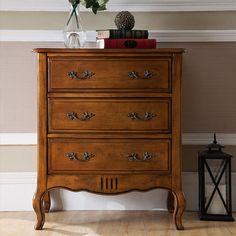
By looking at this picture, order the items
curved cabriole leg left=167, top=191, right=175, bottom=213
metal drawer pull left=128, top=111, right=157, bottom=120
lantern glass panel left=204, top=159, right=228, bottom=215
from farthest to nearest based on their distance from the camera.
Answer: curved cabriole leg left=167, top=191, right=175, bottom=213, lantern glass panel left=204, top=159, right=228, bottom=215, metal drawer pull left=128, top=111, right=157, bottom=120

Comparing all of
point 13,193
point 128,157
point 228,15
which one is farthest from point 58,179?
point 228,15

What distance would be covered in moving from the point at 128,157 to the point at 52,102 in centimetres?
42

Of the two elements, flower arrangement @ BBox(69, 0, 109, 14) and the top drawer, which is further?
flower arrangement @ BBox(69, 0, 109, 14)

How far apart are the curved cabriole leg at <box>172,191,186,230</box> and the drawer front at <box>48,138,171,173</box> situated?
12cm

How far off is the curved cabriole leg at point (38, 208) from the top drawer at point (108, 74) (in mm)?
492

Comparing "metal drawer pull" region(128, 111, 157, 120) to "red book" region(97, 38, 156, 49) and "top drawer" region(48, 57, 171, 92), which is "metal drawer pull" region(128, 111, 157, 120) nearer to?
"top drawer" region(48, 57, 171, 92)

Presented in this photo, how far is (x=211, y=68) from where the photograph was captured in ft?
9.09

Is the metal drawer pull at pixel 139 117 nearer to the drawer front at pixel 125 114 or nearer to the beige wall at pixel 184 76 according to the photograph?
the drawer front at pixel 125 114

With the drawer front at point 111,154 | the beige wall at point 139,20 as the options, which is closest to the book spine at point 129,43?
the beige wall at point 139,20

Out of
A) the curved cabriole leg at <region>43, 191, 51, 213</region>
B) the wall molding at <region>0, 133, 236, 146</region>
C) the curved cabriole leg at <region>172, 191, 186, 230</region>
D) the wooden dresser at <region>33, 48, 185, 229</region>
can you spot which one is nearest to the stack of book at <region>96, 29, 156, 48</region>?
the wooden dresser at <region>33, 48, 185, 229</region>

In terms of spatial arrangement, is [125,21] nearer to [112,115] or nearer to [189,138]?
[112,115]

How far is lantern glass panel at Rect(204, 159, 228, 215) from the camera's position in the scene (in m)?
2.57

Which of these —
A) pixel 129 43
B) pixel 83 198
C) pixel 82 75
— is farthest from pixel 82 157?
pixel 129 43

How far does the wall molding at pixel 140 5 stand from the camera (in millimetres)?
2734
